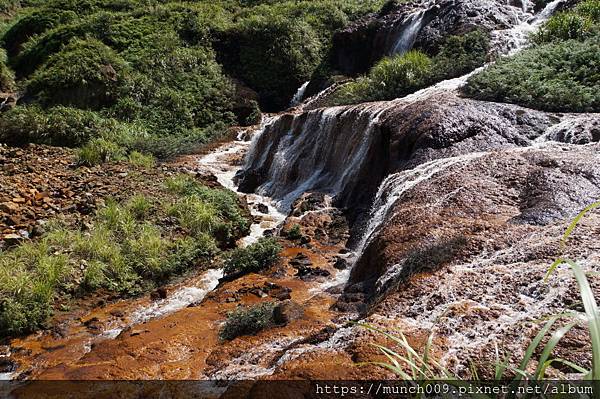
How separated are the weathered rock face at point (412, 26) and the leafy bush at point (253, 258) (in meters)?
10.9

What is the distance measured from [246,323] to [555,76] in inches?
342

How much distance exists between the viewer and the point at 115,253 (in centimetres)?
767

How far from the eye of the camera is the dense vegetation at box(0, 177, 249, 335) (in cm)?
641

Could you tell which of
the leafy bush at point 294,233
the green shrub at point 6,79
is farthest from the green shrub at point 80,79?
the leafy bush at point 294,233

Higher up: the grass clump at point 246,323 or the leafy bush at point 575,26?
the leafy bush at point 575,26

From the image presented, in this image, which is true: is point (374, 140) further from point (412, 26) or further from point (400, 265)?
point (412, 26)

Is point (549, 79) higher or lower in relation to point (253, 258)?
higher

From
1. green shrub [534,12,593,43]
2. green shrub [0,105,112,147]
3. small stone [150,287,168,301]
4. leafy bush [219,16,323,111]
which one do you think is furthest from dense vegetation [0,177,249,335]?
leafy bush [219,16,323,111]

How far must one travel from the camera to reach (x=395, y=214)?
257 inches

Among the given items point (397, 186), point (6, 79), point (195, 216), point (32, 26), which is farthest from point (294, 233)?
point (32, 26)

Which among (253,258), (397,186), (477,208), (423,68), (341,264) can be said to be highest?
(423,68)

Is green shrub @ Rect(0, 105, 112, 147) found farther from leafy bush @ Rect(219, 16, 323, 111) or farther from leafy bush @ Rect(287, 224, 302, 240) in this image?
leafy bush @ Rect(287, 224, 302, 240)

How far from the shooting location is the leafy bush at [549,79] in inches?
348

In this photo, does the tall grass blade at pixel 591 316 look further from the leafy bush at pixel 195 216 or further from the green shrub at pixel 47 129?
the green shrub at pixel 47 129
